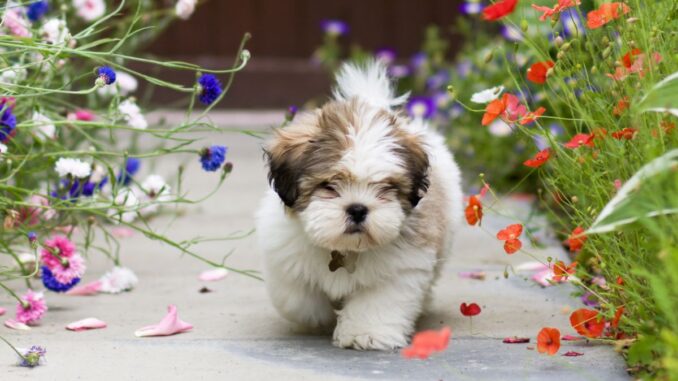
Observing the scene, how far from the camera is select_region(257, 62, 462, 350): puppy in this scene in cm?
408

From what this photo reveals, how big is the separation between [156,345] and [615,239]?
1.66 m

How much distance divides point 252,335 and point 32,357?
914 millimetres

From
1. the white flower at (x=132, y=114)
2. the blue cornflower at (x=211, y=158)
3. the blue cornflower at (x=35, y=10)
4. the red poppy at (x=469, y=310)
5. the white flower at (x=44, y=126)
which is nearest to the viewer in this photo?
the red poppy at (x=469, y=310)

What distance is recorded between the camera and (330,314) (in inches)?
184

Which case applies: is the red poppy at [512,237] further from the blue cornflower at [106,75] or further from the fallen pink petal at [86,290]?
the fallen pink petal at [86,290]

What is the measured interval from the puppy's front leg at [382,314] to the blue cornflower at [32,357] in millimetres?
1070

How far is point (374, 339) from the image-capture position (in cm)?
436

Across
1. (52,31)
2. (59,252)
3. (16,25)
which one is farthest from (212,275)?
(16,25)

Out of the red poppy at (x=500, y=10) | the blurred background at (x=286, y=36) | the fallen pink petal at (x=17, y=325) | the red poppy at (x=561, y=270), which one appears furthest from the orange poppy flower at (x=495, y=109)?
the blurred background at (x=286, y=36)

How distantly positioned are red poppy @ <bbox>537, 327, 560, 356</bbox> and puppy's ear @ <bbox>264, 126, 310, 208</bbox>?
0.97m

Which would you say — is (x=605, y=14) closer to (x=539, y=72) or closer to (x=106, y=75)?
(x=539, y=72)

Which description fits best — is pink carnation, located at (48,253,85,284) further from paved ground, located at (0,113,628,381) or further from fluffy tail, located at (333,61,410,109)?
fluffy tail, located at (333,61,410,109)

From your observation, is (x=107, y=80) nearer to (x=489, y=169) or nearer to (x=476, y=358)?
(x=476, y=358)

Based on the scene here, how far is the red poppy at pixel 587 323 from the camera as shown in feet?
13.5
